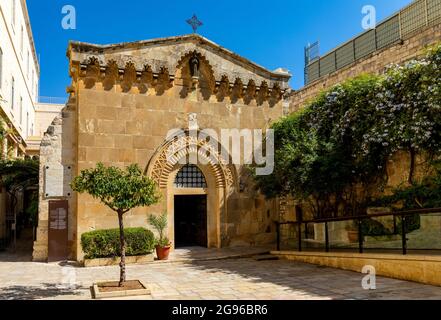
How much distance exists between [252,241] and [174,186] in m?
A: 3.32

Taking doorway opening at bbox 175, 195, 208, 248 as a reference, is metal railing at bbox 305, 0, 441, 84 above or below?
above

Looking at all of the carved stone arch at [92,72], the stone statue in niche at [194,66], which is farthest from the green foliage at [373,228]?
Answer: the carved stone arch at [92,72]

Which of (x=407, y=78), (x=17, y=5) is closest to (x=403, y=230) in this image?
(x=407, y=78)

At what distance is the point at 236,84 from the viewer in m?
13.9

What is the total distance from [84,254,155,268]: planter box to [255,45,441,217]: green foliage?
13.3 feet

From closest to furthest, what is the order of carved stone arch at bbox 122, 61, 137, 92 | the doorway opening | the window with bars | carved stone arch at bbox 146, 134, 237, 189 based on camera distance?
carved stone arch at bbox 122, 61, 137, 92, carved stone arch at bbox 146, 134, 237, 189, the window with bars, the doorway opening

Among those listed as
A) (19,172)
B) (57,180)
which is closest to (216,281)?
(57,180)

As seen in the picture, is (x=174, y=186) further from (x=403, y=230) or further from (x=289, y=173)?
(x=403, y=230)

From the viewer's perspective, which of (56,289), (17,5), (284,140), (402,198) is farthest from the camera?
(17,5)

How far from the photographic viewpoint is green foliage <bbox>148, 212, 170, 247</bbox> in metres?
11.6

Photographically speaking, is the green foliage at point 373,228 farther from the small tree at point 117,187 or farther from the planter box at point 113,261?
the planter box at point 113,261

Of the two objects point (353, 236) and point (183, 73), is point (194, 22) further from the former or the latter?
point (353, 236)

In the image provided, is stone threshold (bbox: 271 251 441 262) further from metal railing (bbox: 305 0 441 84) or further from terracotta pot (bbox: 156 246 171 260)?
metal railing (bbox: 305 0 441 84)

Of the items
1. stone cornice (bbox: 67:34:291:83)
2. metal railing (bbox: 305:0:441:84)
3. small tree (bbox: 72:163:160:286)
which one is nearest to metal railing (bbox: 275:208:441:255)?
small tree (bbox: 72:163:160:286)
